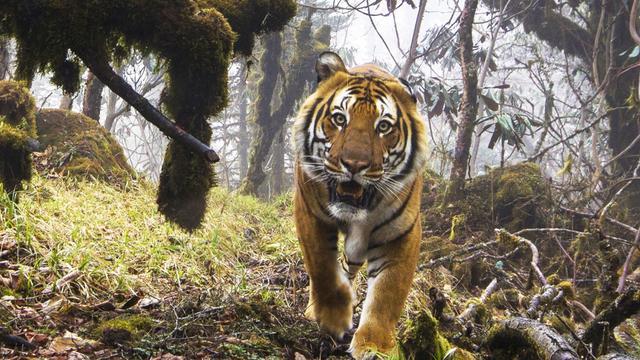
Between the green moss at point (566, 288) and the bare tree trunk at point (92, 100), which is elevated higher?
the bare tree trunk at point (92, 100)

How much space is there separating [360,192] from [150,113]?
1.31 m

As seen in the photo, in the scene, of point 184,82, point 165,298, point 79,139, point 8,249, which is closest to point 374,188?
point 184,82

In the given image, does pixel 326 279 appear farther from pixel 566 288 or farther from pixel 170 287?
pixel 566 288

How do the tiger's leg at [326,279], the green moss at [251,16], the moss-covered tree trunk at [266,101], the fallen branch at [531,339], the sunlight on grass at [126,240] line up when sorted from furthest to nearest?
the moss-covered tree trunk at [266,101] < the sunlight on grass at [126,240] < the green moss at [251,16] < the tiger's leg at [326,279] < the fallen branch at [531,339]

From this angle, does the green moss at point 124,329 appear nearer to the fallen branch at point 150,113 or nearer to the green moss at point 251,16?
the fallen branch at point 150,113

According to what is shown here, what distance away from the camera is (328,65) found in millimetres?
4074

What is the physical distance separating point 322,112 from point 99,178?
5.49m

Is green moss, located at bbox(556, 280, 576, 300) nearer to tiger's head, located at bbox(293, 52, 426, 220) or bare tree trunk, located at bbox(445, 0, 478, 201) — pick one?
tiger's head, located at bbox(293, 52, 426, 220)

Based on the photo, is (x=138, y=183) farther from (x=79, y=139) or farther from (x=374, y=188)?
(x=374, y=188)

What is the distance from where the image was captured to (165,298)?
4.32 m

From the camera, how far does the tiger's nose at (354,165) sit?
338 cm

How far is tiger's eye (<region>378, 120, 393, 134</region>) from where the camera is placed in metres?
3.66

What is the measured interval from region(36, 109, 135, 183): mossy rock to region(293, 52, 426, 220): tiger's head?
5263 millimetres

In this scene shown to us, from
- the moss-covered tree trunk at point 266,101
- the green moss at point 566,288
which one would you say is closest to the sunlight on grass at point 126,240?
the green moss at point 566,288
